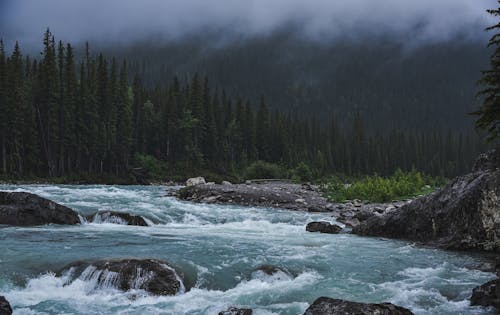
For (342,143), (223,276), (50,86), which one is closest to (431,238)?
(223,276)

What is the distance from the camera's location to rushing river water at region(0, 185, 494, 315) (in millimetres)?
9430

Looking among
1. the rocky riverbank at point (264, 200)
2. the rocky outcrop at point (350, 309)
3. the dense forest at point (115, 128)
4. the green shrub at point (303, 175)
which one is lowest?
the rocky outcrop at point (350, 309)

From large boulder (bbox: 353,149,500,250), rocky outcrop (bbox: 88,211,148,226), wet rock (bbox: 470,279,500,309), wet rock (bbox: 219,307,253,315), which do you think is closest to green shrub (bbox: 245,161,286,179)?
rocky outcrop (bbox: 88,211,148,226)

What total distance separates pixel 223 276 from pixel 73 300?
11.5 feet

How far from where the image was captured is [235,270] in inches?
468

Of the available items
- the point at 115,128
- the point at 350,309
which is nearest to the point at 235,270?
the point at 350,309

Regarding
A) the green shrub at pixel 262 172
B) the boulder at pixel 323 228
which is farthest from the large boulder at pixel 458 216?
the green shrub at pixel 262 172

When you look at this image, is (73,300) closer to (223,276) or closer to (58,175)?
(223,276)

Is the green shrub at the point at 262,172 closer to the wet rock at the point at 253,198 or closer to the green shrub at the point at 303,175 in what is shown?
the green shrub at the point at 303,175

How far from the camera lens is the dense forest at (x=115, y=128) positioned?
187 feet

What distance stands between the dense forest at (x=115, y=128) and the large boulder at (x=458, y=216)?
150ft

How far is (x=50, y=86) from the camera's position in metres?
59.9

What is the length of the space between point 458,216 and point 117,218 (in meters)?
14.1

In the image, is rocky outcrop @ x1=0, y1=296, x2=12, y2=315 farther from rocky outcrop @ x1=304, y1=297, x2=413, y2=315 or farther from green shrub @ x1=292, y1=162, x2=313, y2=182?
green shrub @ x1=292, y1=162, x2=313, y2=182
